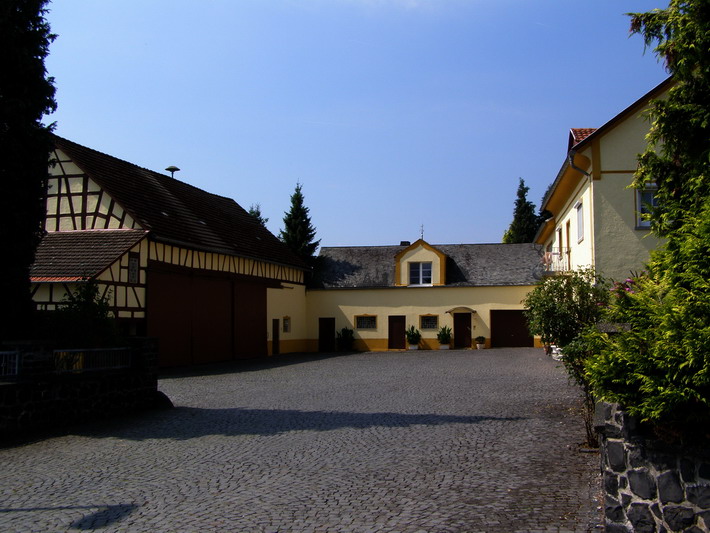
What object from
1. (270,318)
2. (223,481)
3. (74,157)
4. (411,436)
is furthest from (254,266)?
(223,481)

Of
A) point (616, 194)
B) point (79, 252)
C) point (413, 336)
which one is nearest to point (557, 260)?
point (616, 194)

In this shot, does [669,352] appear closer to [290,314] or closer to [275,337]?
[275,337]

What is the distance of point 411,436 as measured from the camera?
10.2 meters

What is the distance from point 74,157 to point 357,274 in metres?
19.7

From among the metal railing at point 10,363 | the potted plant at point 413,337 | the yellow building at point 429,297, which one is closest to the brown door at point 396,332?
the yellow building at point 429,297

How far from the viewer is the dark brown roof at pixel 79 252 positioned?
21047 millimetres

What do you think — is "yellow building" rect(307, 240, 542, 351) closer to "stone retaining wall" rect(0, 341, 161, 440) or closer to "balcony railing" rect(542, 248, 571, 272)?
"balcony railing" rect(542, 248, 571, 272)

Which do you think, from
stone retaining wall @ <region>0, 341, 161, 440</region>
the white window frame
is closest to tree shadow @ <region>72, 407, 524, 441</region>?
stone retaining wall @ <region>0, 341, 161, 440</region>

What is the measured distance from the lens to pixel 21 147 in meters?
12.4

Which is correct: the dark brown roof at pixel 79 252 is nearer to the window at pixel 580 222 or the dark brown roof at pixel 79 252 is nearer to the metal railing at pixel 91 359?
the metal railing at pixel 91 359

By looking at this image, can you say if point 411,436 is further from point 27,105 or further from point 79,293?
point 27,105

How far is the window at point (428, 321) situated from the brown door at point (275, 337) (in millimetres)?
7939

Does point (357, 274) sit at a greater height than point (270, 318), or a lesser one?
greater

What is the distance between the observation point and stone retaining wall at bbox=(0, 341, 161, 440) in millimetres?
10875
